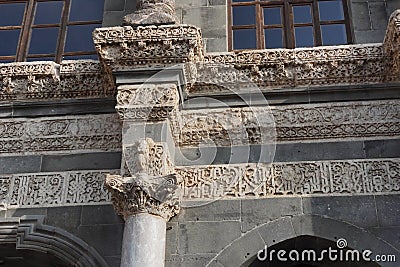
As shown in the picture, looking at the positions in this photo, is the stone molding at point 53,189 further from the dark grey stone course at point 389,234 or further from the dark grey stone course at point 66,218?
the dark grey stone course at point 389,234

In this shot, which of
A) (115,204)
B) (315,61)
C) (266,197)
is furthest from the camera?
(315,61)

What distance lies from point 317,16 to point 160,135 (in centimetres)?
287

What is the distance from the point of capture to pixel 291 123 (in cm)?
711

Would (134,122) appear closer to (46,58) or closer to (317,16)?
(46,58)

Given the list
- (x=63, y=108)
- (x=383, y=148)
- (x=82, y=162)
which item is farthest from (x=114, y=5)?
(x=383, y=148)

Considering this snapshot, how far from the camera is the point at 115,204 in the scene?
6.30 m

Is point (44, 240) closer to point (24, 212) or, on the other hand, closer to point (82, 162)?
point (24, 212)

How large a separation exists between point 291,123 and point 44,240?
2809mm

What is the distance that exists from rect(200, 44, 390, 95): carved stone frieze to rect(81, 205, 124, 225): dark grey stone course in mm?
1569

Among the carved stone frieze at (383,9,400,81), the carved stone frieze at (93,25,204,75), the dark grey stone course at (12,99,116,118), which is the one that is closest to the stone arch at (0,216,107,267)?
the dark grey stone course at (12,99,116,118)

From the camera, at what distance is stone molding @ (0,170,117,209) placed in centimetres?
692

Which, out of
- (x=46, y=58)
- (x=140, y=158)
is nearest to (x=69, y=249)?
(x=140, y=158)

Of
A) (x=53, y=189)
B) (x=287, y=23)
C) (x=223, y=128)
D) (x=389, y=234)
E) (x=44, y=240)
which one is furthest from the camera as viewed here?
(x=287, y=23)

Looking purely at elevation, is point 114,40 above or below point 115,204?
above
